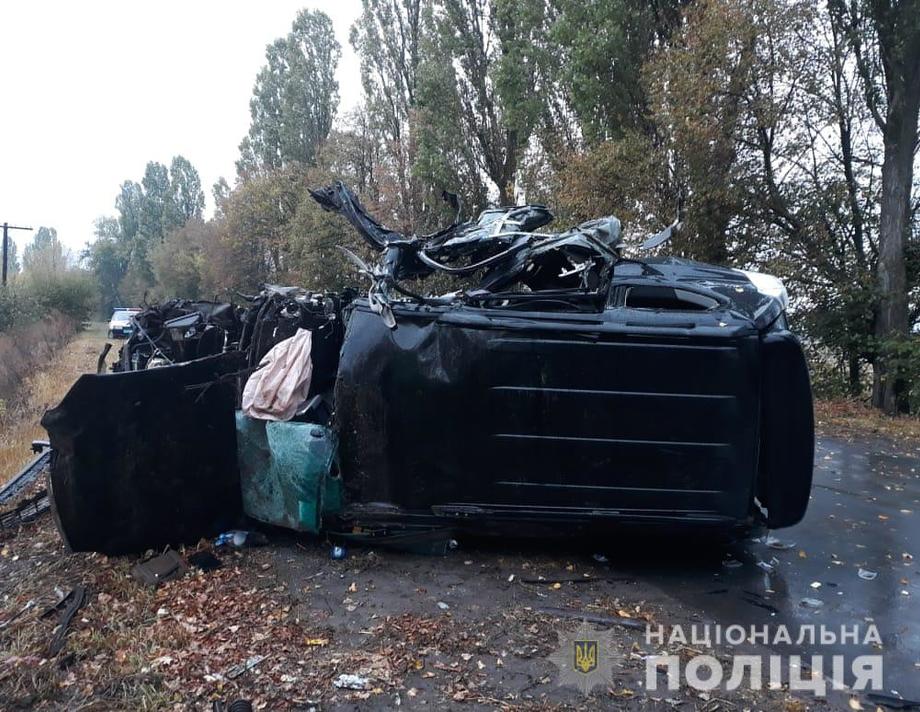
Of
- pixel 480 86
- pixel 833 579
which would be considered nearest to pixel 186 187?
pixel 480 86

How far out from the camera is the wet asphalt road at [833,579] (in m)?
3.31

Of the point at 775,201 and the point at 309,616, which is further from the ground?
the point at 775,201

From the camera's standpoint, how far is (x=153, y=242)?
51438 mm

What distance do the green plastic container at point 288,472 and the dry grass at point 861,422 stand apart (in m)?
7.17

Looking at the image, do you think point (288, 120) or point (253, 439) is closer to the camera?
point (253, 439)

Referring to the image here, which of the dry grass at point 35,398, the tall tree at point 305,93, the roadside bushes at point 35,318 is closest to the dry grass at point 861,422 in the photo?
the dry grass at point 35,398

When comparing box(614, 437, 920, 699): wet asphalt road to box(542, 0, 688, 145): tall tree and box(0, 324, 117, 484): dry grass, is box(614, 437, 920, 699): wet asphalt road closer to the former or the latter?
box(0, 324, 117, 484): dry grass

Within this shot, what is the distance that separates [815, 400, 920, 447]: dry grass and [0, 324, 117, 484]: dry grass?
10.3 meters

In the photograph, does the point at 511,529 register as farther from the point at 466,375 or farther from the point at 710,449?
the point at 710,449

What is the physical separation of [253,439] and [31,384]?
14.6m

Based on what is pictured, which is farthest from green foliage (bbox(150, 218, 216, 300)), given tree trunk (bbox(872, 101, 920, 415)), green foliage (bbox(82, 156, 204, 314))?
tree trunk (bbox(872, 101, 920, 415))

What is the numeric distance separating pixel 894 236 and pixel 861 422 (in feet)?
11.5

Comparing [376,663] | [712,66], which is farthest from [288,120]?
[376,663]

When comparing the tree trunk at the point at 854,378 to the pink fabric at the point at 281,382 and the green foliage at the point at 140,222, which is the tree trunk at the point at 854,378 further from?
the green foliage at the point at 140,222
